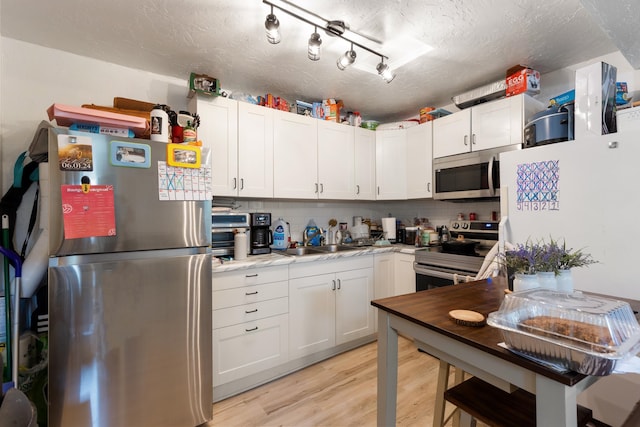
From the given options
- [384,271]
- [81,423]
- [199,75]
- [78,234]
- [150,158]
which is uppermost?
[199,75]

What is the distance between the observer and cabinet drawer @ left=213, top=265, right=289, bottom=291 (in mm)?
1894

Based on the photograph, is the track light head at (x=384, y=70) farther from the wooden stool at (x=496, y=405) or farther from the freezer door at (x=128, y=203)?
the wooden stool at (x=496, y=405)

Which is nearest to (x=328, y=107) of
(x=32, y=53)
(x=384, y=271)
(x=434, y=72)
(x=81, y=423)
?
(x=434, y=72)

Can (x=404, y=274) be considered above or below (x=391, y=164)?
below

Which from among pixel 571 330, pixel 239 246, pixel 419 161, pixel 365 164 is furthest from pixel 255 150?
pixel 571 330

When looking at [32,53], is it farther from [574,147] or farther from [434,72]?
[574,147]

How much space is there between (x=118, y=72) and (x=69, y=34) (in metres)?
0.37

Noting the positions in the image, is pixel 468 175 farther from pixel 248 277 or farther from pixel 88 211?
pixel 88 211

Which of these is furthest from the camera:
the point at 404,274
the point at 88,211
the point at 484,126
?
the point at 404,274

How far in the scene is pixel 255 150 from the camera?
238 cm

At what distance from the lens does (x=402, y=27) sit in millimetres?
1722

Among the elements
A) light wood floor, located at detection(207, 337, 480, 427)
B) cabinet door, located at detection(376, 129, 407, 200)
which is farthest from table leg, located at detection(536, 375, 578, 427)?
cabinet door, located at detection(376, 129, 407, 200)

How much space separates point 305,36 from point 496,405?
213 cm

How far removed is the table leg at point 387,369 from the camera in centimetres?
108
